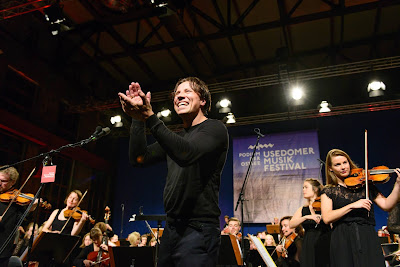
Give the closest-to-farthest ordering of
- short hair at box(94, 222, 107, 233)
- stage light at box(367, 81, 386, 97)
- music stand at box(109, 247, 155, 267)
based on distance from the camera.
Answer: music stand at box(109, 247, 155, 267) < short hair at box(94, 222, 107, 233) < stage light at box(367, 81, 386, 97)

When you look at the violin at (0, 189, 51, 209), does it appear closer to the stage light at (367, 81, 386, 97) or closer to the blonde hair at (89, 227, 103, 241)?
the blonde hair at (89, 227, 103, 241)

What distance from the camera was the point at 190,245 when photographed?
4.29ft

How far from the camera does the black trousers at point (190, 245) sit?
4.24 feet

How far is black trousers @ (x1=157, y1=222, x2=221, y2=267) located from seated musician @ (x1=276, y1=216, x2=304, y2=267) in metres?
3.70

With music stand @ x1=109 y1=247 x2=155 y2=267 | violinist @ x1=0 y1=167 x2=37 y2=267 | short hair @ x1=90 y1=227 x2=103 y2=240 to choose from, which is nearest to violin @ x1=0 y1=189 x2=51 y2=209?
violinist @ x1=0 y1=167 x2=37 y2=267

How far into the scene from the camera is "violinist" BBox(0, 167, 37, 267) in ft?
12.3

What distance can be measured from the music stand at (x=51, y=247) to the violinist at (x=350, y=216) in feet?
10.6

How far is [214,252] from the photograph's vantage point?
4.45ft

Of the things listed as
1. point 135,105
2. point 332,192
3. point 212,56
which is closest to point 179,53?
point 212,56

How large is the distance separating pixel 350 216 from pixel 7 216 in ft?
12.1

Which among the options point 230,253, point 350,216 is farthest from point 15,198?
point 350,216

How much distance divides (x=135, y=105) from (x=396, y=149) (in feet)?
32.5

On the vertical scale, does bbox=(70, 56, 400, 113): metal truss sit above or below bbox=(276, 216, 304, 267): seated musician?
above

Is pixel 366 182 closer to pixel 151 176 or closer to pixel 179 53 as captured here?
pixel 179 53
